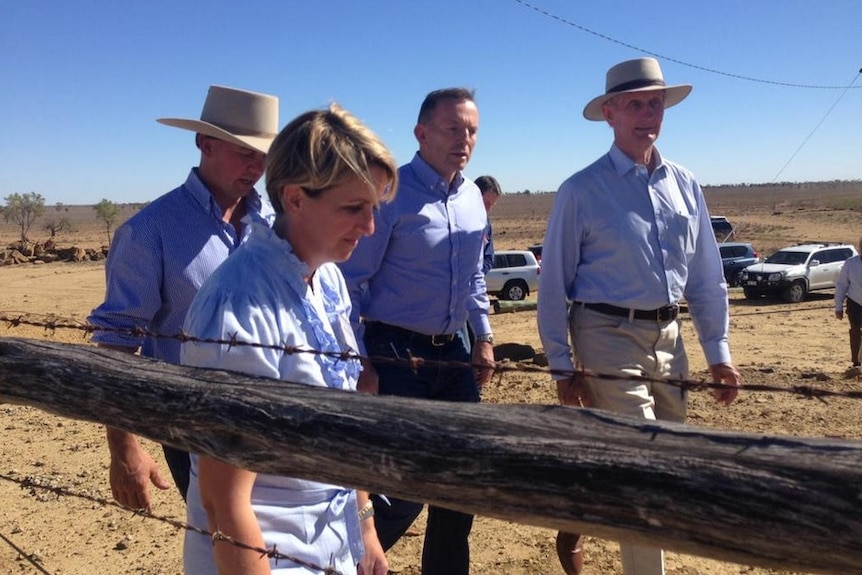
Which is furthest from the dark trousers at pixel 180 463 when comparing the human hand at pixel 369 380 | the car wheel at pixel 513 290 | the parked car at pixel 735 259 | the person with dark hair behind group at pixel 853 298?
the parked car at pixel 735 259

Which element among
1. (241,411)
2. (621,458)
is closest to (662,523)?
(621,458)

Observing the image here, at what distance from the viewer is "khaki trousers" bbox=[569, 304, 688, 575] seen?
10.9 feet

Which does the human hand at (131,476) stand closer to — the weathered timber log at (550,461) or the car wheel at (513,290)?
the weathered timber log at (550,461)

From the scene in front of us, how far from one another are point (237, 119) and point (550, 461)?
202 centimetres

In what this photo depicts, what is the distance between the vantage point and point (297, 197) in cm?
187

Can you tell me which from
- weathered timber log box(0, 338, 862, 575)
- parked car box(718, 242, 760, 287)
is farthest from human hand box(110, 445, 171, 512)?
parked car box(718, 242, 760, 287)

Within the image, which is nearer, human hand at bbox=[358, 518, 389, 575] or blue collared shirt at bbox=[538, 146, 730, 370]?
human hand at bbox=[358, 518, 389, 575]

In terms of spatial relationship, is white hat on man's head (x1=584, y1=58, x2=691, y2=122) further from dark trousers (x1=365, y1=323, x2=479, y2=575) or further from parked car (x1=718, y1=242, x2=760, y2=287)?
parked car (x1=718, y1=242, x2=760, y2=287)

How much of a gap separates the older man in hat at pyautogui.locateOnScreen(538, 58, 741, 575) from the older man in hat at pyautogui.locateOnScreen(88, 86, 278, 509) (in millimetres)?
1342

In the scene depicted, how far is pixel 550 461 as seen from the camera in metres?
1.43

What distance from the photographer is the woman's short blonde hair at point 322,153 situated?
1.81 metres

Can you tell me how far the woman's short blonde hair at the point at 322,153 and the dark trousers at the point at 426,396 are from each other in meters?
1.39

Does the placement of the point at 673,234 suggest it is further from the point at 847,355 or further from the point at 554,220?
the point at 847,355

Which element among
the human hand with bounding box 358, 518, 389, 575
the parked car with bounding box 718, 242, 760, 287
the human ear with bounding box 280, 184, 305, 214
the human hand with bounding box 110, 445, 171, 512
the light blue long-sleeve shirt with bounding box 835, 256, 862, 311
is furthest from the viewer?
the parked car with bounding box 718, 242, 760, 287
